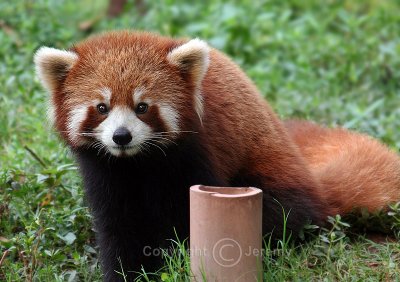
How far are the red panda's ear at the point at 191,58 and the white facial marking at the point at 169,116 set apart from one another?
0.80 ft

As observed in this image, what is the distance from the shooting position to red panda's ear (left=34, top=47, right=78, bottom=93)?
13.4 feet

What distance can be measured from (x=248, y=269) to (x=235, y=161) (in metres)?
1.02

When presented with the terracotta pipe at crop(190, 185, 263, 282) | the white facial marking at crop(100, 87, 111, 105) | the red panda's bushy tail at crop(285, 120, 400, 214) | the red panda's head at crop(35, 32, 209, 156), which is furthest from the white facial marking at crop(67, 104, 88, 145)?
the red panda's bushy tail at crop(285, 120, 400, 214)

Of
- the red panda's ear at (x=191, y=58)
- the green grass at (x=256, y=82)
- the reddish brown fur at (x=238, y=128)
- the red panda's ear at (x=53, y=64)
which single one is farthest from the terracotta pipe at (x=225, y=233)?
the red panda's ear at (x=53, y=64)

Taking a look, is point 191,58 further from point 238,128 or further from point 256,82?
point 256,82

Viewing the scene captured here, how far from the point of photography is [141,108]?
3.95 meters

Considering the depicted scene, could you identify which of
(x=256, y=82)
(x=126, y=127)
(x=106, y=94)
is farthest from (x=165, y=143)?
(x=256, y=82)

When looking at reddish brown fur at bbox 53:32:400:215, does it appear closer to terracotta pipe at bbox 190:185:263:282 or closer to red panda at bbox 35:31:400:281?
red panda at bbox 35:31:400:281

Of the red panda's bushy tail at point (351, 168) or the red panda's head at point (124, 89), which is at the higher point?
the red panda's head at point (124, 89)

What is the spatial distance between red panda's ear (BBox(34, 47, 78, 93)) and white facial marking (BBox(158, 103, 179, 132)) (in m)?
0.56

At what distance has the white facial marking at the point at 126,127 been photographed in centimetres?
385

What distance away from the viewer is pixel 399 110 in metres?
6.94

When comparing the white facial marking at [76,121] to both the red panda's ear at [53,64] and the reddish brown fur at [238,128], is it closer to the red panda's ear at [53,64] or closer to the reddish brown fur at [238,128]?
the reddish brown fur at [238,128]

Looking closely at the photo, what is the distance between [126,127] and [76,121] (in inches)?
14.7
